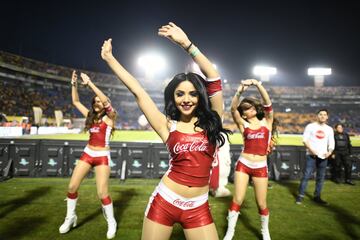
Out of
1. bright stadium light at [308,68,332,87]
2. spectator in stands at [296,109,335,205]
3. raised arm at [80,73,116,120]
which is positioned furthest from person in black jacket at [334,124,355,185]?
bright stadium light at [308,68,332,87]

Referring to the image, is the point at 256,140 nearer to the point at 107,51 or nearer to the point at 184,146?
the point at 184,146

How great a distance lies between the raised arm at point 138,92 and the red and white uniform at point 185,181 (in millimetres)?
149

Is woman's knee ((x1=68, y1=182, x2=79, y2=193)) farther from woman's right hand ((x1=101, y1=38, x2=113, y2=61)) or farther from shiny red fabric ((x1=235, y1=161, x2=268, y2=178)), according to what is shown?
woman's right hand ((x1=101, y1=38, x2=113, y2=61))

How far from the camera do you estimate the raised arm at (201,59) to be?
7.30ft

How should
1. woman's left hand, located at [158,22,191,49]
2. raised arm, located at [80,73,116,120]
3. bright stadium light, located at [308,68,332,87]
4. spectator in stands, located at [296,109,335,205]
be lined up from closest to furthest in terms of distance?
woman's left hand, located at [158,22,191,49]
raised arm, located at [80,73,116,120]
spectator in stands, located at [296,109,335,205]
bright stadium light, located at [308,68,332,87]

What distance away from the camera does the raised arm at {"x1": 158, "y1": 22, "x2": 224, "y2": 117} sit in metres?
2.23

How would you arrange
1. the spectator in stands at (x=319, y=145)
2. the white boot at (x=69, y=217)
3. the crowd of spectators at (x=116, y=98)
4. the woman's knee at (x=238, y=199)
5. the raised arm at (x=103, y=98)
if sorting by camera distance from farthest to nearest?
the crowd of spectators at (x=116, y=98) < the spectator in stands at (x=319, y=145) < the white boot at (x=69, y=217) < the woman's knee at (x=238, y=199) < the raised arm at (x=103, y=98)

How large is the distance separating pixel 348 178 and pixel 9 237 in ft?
36.0

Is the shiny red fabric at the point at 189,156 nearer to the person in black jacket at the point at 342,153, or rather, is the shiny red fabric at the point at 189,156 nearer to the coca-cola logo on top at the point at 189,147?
the coca-cola logo on top at the point at 189,147

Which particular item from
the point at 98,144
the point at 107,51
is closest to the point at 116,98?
the point at 98,144

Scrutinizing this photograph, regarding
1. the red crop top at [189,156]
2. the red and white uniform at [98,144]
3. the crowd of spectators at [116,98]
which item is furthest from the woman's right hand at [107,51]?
the crowd of spectators at [116,98]

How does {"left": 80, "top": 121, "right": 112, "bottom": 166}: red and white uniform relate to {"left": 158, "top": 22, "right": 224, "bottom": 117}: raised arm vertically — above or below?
below

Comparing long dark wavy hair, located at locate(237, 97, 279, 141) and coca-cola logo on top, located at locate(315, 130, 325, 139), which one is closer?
long dark wavy hair, located at locate(237, 97, 279, 141)

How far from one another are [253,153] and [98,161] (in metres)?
2.84
